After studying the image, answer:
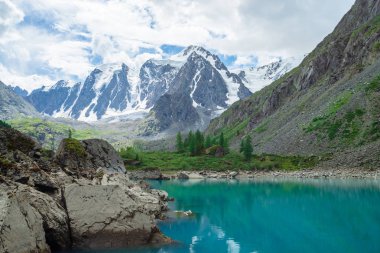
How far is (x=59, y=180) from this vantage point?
41.1m

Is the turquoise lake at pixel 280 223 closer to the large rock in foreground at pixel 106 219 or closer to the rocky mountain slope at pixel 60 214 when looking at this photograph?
the large rock in foreground at pixel 106 219

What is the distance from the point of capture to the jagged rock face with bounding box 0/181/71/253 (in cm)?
2877

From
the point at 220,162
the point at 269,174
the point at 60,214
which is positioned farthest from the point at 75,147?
the point at 220,162

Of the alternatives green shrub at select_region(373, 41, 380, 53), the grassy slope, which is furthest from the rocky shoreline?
green shrub at select_region(373, 41, 380, 53)

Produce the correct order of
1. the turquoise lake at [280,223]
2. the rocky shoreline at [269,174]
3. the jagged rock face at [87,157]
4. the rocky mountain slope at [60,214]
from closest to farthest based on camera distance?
1. the rocky mountain slope at [60,214]
2. the turquoise lake at [280,223]
3. the jagged rock face at [87,157]
4. the rocky shoreline at [269,174]

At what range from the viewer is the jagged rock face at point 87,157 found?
55.5m

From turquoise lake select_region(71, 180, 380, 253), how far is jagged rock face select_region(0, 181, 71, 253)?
5211mm

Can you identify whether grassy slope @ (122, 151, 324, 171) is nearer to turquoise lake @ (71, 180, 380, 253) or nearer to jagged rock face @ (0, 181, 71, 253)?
turquoise lake @ (71, 180, 380, 253)

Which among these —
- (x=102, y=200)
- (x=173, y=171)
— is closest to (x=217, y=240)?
(x=102, y=200)

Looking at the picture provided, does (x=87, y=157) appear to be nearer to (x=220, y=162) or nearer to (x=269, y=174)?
(x=269, y=174)

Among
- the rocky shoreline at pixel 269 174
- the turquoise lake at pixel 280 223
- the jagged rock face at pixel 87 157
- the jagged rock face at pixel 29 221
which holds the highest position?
the jagged rock face at pixel 87 157

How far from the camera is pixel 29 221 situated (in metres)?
30.7

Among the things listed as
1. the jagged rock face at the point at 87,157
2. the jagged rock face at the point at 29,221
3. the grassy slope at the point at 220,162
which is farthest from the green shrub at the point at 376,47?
the jagged rock face at the point at 29,221

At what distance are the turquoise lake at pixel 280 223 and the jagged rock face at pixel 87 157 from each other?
1171cm
